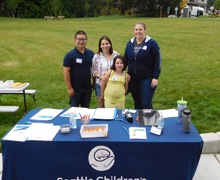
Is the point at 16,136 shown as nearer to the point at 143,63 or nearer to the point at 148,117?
the point at 148,117

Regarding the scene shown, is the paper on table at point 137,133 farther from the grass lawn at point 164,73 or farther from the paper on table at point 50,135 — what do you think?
the grass lawn at point 164,73

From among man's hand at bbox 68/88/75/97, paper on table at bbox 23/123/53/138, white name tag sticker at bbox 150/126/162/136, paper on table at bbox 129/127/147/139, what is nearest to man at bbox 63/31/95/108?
man's hand at bbox 68/88/75/97

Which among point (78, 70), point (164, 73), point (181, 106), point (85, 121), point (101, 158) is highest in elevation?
point (78, 70)

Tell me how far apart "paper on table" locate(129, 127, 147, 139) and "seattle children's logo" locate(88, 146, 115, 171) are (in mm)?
316

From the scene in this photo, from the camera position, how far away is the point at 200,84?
6699mm

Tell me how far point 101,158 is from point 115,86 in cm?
135

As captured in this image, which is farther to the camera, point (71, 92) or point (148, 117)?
point (71, 92)

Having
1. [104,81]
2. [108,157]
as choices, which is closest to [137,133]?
[108,157]

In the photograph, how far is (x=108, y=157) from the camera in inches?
97.3

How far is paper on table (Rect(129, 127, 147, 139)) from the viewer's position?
2499 mm

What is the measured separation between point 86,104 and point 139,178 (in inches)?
74.1

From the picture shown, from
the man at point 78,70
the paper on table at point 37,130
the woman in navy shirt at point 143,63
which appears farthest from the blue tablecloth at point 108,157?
the man at point 78,70

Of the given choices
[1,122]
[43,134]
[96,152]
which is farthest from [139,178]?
[1,122]

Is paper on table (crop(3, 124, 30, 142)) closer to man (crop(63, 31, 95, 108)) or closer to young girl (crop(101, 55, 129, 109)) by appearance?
man (crop(63, 31, 95, 108))
